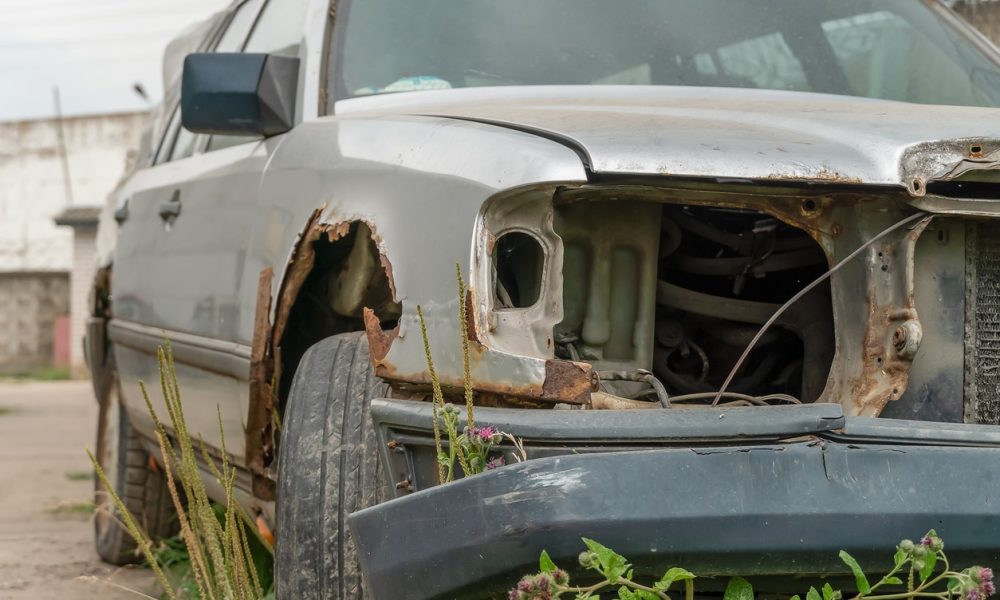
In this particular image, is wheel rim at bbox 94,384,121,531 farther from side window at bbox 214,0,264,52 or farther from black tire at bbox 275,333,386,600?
black tire at bbox 275,333,386,600

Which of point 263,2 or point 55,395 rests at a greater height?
point 263,2

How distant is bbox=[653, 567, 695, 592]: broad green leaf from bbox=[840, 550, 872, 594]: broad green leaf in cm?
21

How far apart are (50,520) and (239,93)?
326 centimetres

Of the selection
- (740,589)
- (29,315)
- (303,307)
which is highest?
(303,307)

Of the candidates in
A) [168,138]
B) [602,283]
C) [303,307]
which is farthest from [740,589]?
[168,138]

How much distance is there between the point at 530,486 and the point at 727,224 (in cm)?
101

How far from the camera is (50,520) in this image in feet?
18.5

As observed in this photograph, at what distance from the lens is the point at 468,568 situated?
1793 mm

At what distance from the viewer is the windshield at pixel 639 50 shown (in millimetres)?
3070

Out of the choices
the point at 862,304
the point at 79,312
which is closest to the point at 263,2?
the point at 862,304

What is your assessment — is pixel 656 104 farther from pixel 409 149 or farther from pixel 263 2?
pixel 263 2

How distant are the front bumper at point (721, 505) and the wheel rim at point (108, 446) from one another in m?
3.18

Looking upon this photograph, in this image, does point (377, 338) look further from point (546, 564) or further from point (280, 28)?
point (280, 28)

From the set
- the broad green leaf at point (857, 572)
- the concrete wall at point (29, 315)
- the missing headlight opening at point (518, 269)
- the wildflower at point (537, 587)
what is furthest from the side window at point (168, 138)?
the concrete wall at point (29, 315)
